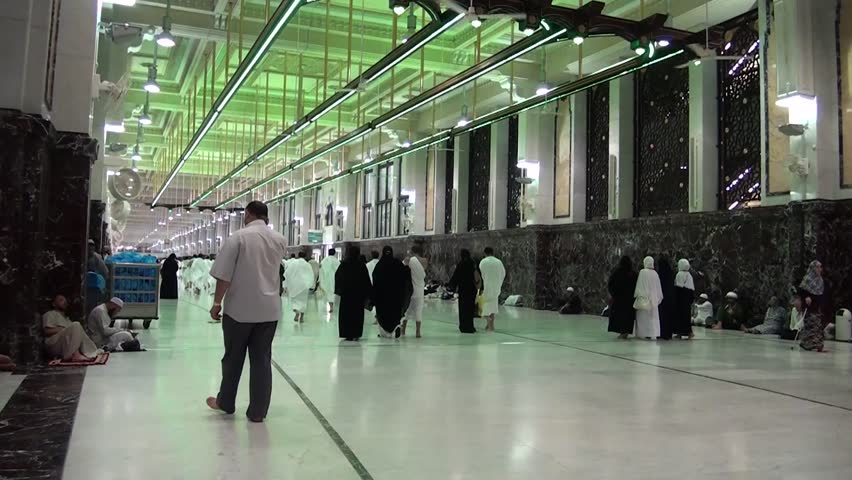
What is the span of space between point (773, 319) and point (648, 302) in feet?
7.84

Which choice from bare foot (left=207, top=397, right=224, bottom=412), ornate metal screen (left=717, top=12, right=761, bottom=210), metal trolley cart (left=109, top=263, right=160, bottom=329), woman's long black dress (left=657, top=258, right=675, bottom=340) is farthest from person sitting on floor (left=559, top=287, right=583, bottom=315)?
bare foot (left=207, top=397, right=224, bottom=412)

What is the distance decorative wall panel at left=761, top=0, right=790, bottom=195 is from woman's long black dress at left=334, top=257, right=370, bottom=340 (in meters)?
7.11

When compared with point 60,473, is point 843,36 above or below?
above

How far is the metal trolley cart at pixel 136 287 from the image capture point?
35.1 feet

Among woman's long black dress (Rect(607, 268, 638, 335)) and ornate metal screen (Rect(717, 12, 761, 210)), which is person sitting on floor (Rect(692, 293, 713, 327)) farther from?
woman's long black dress (Rect(607, 268, 638, 335))

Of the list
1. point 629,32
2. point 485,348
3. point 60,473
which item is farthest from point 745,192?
point 60,473

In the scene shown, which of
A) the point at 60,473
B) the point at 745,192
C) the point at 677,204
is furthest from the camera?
the point at 677,204

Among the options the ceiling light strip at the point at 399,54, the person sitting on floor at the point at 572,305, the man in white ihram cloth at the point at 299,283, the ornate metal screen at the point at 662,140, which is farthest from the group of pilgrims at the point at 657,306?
the man in white ihram cloth at the point at 299,283

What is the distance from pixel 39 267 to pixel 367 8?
10011 mm

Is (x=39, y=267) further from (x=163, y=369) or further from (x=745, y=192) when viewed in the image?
(x=745, y=192)

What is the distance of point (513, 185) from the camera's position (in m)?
21.2

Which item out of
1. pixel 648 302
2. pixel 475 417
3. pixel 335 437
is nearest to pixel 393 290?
pixel 648 302

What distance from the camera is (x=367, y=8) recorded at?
15.0 meters

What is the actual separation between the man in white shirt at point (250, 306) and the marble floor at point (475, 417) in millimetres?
245
